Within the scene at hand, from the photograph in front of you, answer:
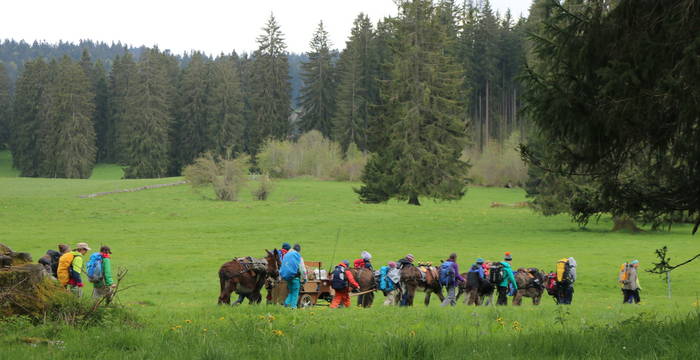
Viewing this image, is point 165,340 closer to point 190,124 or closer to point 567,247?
point 567,247

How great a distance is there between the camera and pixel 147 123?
10425 centimetres

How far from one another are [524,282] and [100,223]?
3134 centimetres

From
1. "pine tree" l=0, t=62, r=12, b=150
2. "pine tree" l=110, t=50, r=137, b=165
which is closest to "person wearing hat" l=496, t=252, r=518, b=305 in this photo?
"pine tree" l=110, t=50, r=137, b=165

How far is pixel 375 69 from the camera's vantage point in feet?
318

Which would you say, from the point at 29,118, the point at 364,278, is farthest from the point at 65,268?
the point at 29,118

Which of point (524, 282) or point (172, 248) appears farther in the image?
point (172, 248)

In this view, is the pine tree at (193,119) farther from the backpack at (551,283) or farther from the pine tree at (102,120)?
the backpack at (551,283)

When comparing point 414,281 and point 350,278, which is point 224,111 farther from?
point 350,278

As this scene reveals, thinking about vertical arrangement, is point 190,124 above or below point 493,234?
above

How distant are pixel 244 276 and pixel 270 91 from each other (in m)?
91.4

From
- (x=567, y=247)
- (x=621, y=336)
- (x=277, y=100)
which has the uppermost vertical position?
(x=277, y=100)

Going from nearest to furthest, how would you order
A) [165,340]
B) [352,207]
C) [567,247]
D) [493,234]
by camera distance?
1. [165,340]
2. [567,247]
3. [493,234]
4. [352,207]

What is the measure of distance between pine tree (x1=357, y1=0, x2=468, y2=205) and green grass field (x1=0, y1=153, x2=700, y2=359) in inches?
122

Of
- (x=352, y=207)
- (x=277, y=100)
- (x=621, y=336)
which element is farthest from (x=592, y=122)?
(x=277, y=100)
